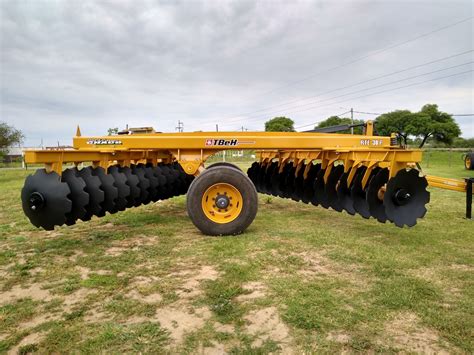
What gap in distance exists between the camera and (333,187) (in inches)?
230

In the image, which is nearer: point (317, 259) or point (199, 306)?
point (199, 306)

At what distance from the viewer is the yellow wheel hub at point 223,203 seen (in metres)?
4.71

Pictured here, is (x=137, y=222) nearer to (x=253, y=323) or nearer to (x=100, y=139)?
(x=100, y=139)

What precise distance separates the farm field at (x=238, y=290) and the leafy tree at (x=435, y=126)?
177 ft

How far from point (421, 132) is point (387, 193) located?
5525cm

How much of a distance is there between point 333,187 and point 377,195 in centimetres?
110

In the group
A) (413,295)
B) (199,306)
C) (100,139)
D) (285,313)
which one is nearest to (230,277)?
(199,306)

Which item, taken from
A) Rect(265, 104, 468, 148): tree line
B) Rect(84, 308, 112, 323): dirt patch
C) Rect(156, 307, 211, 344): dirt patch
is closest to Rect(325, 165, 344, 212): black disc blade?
Rect(156, 307, 211, 344): dirt patch

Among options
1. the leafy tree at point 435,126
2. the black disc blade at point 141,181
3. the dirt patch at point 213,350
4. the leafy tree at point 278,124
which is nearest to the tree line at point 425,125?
the leafy tree at point 435,126

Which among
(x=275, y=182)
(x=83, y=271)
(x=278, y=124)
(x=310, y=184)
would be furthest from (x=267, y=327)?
(x=278, y=124)

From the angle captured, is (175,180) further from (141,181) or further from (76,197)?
(76,197)

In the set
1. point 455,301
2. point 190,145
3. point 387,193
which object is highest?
point 190,145

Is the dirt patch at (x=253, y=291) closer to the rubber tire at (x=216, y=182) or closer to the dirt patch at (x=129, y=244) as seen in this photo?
the rubber tire at (x=216, y=182)

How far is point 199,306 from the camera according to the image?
2752 millimetres
